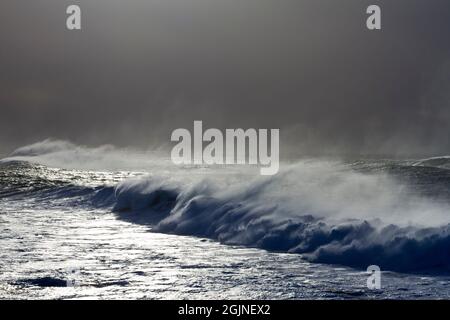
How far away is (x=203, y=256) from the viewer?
14.4 metres

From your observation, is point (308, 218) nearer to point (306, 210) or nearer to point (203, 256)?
point (306, 210)

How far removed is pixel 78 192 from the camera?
104 feet

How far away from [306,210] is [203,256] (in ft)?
A: 16.4

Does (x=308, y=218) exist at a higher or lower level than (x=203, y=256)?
higher

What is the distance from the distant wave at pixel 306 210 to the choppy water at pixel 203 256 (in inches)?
2.0

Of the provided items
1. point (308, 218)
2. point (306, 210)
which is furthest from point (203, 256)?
point (306, 210)

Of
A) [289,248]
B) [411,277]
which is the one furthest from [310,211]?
[411,277]

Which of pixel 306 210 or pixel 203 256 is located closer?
pixel 203 256

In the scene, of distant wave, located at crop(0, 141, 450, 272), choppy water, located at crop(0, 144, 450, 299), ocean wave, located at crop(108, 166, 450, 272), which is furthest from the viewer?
distant wave, located at crop(0, 141, 450, 272)

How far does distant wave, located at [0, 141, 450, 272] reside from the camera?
13.7 metres

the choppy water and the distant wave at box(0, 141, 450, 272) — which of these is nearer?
the choppy water

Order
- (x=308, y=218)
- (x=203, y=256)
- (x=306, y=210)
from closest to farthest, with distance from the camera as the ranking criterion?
(x=203, y=256) → (x=308, y=218) → (x=306, y=210)

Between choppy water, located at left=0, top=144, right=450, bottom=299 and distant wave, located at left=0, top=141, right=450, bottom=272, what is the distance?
51 mm

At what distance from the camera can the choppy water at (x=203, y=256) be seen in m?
10.7
